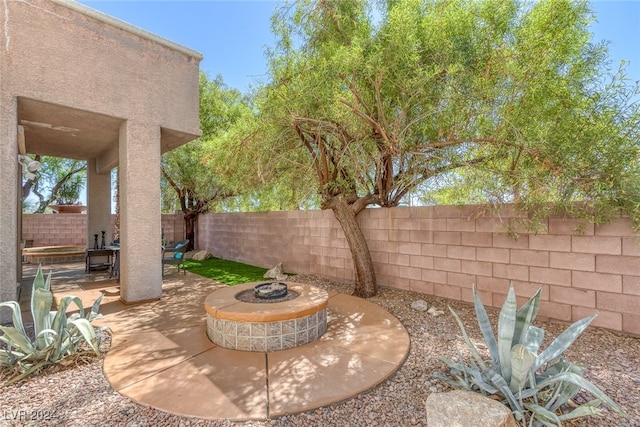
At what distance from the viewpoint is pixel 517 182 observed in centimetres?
407

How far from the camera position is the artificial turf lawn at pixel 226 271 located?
7.74 m

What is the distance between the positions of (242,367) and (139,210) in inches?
149

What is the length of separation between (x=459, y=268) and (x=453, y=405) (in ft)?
11.0

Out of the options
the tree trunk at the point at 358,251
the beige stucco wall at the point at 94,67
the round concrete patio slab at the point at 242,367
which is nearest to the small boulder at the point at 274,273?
the tree trunk at the point at 358,251

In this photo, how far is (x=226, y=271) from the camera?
8.96 metres

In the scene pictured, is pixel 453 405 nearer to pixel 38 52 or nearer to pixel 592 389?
pixel 592 389

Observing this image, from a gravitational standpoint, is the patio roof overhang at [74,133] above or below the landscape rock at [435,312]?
above

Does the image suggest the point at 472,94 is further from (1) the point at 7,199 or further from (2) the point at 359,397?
(1) the point at 7,199

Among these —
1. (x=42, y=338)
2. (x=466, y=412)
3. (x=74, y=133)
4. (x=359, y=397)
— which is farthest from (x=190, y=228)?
(x=466, y=412)

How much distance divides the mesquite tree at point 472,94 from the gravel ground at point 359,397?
1.75 meters

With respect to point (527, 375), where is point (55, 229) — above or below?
above

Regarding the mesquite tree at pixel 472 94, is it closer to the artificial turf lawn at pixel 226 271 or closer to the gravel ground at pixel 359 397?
the gravel ground at pixel 359 397

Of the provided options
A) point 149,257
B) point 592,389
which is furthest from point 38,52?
point 592,389

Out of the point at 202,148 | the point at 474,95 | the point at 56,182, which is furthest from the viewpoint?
the point at 56,182
